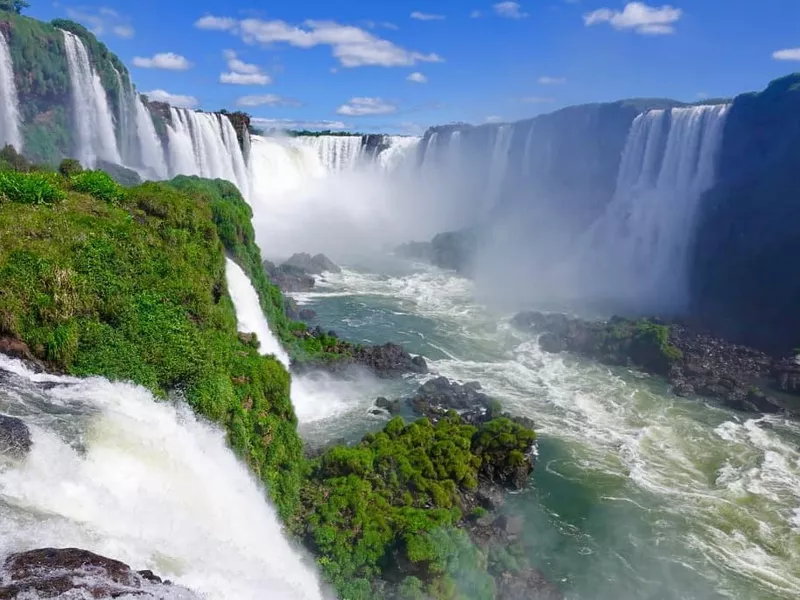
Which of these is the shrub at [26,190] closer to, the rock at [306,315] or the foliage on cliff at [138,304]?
the foliage on cliff at [138,304]

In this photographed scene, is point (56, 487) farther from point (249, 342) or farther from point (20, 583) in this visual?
point (249, 342)

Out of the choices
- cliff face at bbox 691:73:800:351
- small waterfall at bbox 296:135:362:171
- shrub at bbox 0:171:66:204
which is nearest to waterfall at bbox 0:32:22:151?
shrub at bbox 0:171:66:204

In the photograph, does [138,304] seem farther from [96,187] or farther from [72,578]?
[72,578]

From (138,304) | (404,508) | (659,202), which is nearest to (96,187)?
(138,304)

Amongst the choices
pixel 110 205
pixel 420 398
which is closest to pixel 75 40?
pixel 110 205

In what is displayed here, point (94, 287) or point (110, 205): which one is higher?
point (110, 205)

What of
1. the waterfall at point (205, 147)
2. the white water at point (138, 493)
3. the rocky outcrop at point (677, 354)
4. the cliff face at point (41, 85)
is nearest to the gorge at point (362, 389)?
the white water at point (138, 493)
